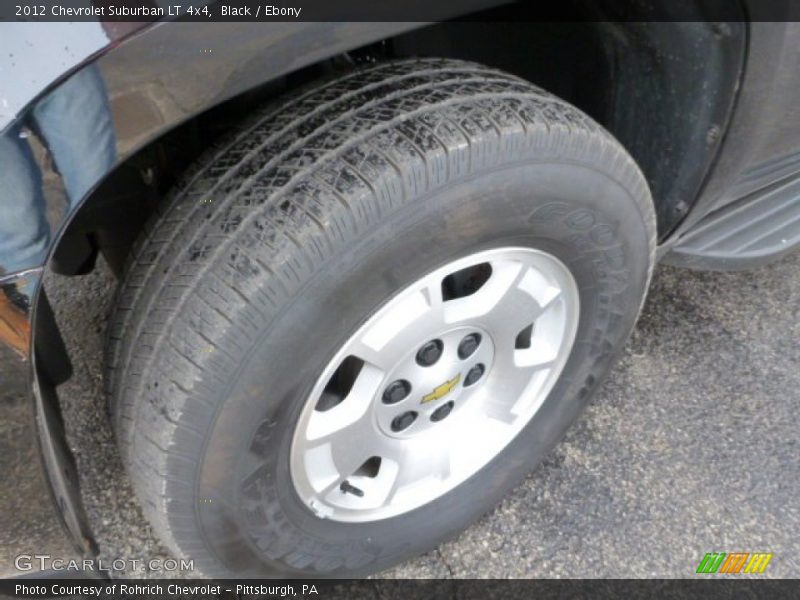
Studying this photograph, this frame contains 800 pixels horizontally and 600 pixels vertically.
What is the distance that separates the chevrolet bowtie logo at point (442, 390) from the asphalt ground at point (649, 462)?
1.56 ft

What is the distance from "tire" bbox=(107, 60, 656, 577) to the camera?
1.23 m

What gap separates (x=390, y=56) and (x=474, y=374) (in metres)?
0.65

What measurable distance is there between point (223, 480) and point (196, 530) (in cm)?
13

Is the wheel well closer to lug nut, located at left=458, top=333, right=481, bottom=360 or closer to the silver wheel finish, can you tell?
the silver wheel finish

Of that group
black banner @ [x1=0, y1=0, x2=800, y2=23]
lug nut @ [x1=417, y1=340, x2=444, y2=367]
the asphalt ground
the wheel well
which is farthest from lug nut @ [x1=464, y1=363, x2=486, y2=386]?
black banner @ [x1=0, y1=0, x2=800, y2=23]

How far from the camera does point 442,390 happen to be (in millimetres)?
1631

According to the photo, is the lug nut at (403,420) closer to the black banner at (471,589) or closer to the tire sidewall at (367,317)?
the tire sidewall at (367,317)

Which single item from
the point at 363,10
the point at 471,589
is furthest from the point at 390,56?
the point at 471,589

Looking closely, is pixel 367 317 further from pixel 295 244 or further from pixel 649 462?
pixel 649 462

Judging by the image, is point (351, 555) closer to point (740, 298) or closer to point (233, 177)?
point (233, 177)

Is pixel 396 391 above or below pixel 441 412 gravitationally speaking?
above

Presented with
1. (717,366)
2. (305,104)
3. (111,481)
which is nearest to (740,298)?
(717,366)

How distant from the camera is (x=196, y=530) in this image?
1.42 meters

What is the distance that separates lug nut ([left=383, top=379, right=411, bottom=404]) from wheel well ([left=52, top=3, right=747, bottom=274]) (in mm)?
564
